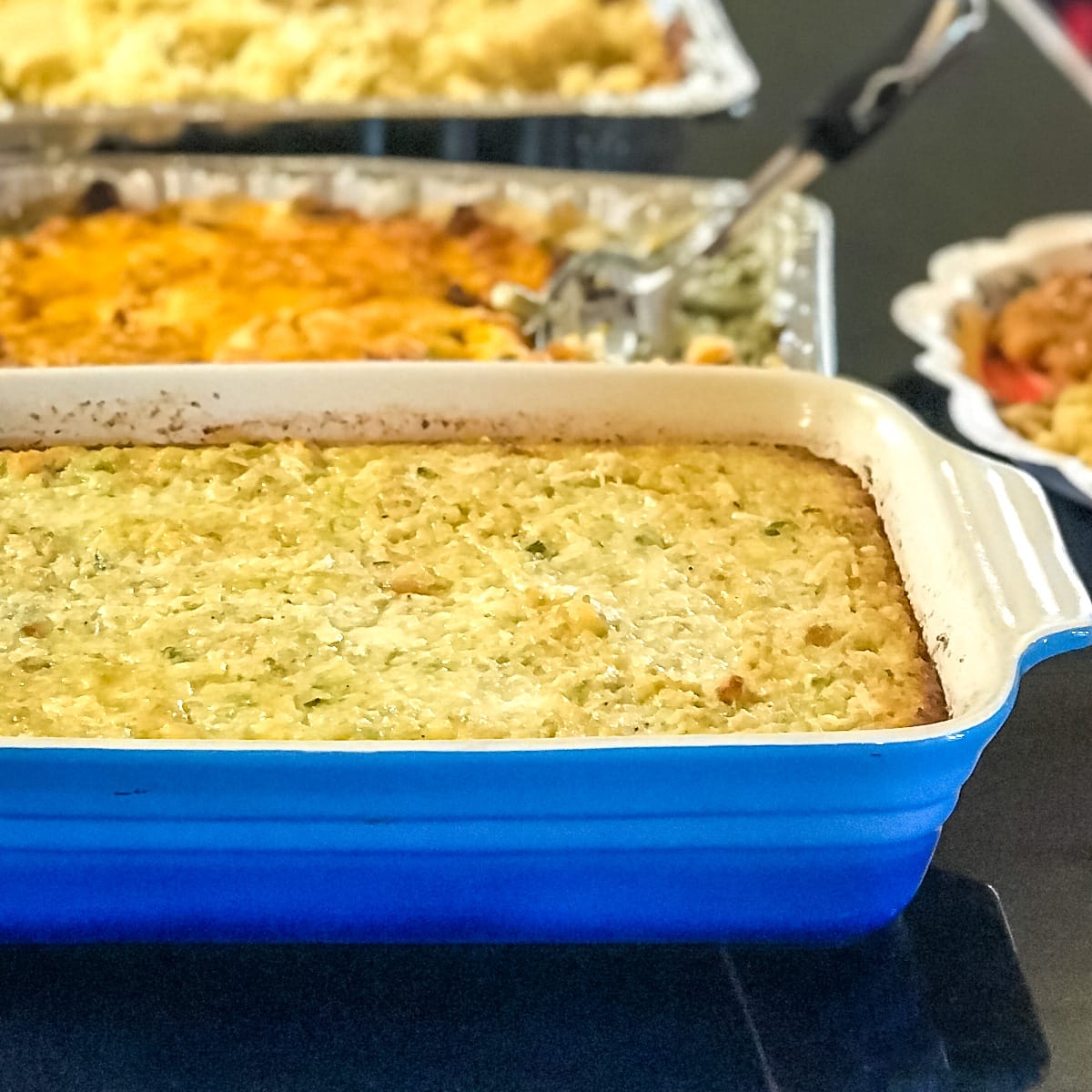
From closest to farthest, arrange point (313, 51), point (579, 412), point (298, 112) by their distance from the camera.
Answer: point (579, 412)
point (298, 112)
point (313, 51)

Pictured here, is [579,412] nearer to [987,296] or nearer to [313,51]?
[987,296]

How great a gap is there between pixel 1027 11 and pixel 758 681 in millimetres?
1922

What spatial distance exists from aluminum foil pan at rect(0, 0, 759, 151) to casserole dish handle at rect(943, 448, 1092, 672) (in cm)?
79

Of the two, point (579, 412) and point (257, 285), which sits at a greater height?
point (579, 412)

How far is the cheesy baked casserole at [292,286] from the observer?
3.76 feet

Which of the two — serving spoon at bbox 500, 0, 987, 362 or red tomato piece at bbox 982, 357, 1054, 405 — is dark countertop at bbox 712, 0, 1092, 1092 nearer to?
red tomato piece at bbox 982, 357, 1054, 405

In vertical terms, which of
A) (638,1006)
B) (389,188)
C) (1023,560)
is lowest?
(638,1006)

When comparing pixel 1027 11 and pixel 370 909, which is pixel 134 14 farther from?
pixel 1027 11

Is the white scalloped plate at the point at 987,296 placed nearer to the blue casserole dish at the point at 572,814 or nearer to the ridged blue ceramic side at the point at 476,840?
the blue casserole dish at the point at 572,814

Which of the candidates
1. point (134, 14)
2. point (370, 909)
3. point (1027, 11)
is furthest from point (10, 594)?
point (1027, 11)

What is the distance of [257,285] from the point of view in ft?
4.09

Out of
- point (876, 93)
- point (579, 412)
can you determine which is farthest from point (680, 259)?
point (579, 412)

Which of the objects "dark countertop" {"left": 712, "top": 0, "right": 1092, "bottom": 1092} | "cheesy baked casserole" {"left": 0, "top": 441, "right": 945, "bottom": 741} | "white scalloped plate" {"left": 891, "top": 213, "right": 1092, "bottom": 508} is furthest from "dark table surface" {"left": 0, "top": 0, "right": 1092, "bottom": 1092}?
"white scalloped plate" {"left": 891, "top": 213, "right": 1092, "bottom": 508}

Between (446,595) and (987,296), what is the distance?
81 centimetres
